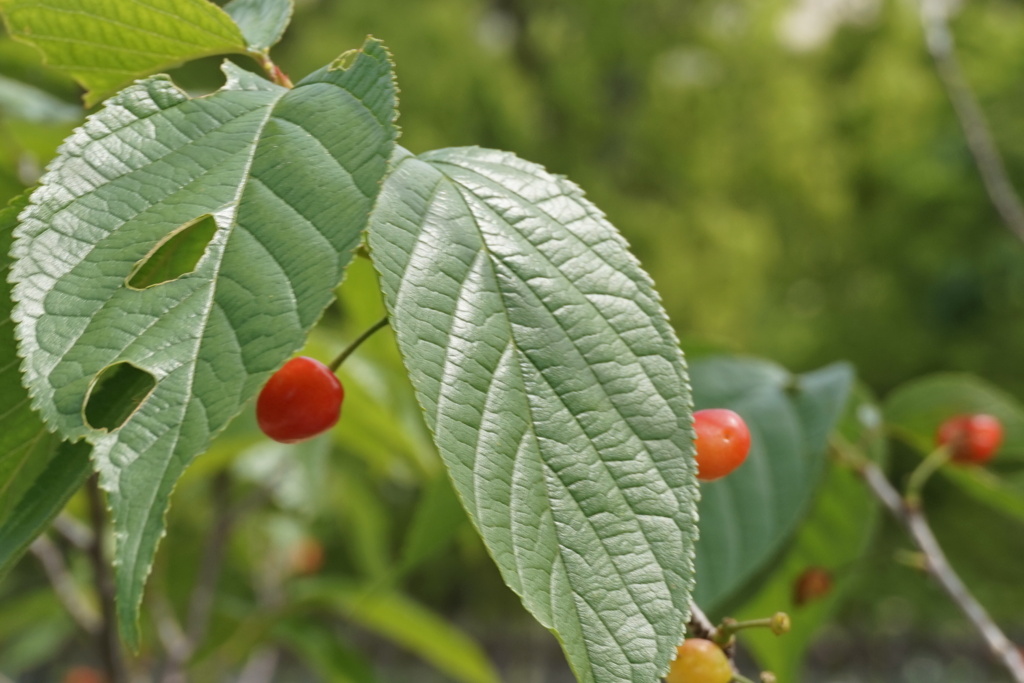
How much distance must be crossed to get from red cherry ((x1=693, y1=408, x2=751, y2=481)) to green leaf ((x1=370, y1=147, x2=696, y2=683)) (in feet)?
0.25

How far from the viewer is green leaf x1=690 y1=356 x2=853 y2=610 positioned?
739 mm

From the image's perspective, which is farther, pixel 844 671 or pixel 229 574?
pixel 844 671

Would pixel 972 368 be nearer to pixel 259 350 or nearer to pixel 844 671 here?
pixel 844 671

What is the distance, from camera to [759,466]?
0.78m

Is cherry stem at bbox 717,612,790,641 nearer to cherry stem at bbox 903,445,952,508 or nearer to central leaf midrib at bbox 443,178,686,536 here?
central leaf midrib at bbox 443,178,686,536

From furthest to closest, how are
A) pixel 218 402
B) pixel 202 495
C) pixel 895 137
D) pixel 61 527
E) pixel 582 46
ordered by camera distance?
1. pixel 895 137
2. pixel 582 46
3. pixel 202 495
4. pixel 61 527
5. pixel 218 402

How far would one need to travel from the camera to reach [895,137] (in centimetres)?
777

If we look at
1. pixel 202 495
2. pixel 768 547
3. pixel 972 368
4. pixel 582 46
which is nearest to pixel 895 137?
pixel 972 368

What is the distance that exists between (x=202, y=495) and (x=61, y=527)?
70.5 inches

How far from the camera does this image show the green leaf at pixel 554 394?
34 cm

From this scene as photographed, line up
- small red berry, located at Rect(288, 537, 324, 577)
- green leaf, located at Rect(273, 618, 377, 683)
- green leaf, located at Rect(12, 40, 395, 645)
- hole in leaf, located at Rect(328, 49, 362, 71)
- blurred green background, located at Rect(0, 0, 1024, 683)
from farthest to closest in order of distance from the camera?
1. blurred green background, located at Rect(0, 0, 1024, 683)
2. small red berry, located at Rect(288, 537, 324, 577)
3. green leaf, located at Rect(273, 618, 377, 683)
4. hole in leaf, located at Rect(328, 49, 362, 71)
5. green leaf, located at Rect(12, 40, 395, 645)

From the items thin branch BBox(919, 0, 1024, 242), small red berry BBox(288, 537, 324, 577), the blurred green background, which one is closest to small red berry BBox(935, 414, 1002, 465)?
thin branch BBox(919, 0, 1024, 242)

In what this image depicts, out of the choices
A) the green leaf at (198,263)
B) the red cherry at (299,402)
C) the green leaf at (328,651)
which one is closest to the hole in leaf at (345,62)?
the green leaf at (198,263)

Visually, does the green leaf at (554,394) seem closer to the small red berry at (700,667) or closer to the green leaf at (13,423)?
the small red berry at (700,667)
